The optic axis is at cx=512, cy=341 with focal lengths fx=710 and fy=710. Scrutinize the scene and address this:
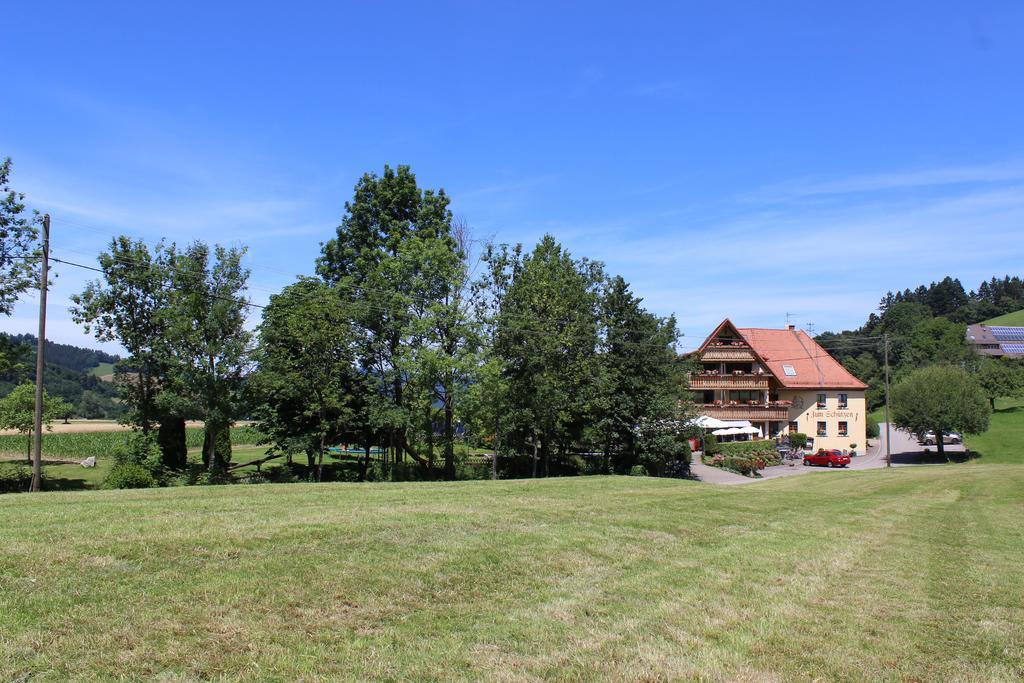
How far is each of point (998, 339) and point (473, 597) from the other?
206m

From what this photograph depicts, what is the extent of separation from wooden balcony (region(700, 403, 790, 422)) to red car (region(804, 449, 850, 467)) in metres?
7.89

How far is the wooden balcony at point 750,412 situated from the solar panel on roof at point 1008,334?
14668 cm

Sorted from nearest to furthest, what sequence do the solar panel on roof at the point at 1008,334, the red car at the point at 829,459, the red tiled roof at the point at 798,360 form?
the red car at the point at 829,459 → the red tiled roof at the point at 798,360 → the solar panel on roof at the point at 1008,334

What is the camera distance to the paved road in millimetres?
44344

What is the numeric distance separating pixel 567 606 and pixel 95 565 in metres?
4.82

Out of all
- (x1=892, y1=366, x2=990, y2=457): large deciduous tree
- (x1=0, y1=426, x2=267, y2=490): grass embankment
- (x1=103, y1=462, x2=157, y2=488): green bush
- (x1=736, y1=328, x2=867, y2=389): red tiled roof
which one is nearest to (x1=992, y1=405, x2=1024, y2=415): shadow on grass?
(x1=892, y1=366, x2=990, y2=457): large deciduous tree

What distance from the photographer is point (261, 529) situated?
9.37 m

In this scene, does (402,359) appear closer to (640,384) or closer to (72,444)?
(640,384)

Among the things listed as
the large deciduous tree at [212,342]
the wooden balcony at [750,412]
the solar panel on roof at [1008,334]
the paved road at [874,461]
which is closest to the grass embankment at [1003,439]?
the paved road at [874,461]

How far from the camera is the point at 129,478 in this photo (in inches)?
928

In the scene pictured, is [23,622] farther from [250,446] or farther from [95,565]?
[250,446]

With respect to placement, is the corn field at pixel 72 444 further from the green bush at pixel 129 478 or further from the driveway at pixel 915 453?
the driveway at pixel 915 453

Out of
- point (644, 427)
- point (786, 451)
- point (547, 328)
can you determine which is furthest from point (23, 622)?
point (786, 451)

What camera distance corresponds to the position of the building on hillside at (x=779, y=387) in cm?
6297
